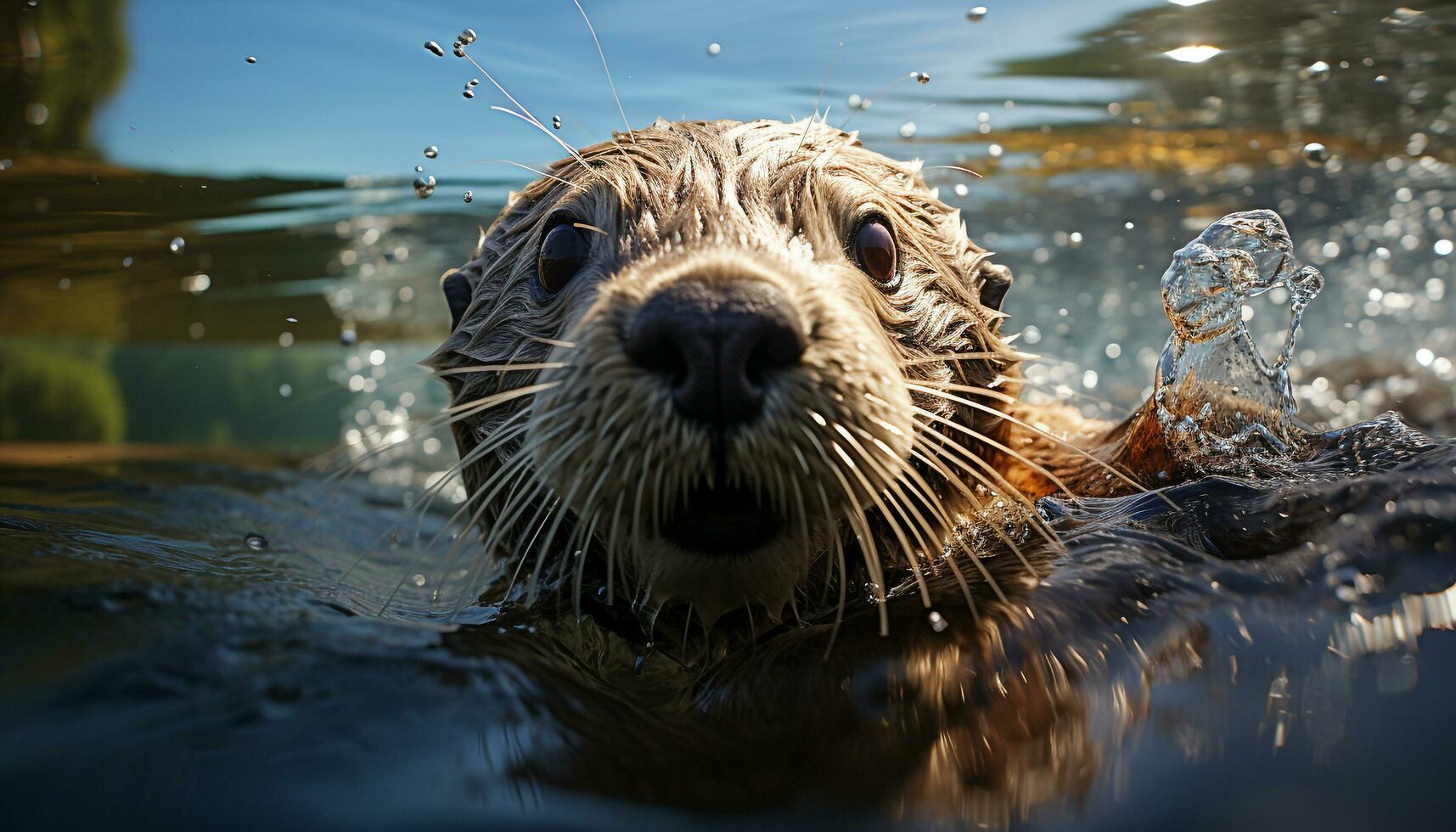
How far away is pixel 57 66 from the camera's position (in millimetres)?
5988

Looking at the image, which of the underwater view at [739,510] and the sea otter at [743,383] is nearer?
the underwater view at [739,510]

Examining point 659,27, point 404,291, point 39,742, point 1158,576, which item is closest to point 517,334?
point 39,742

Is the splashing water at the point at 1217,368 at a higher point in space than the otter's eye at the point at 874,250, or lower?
lower

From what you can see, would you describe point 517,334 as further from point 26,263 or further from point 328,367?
point 328,367

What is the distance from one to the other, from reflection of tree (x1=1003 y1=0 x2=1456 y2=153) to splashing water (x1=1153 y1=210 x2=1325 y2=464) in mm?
3514

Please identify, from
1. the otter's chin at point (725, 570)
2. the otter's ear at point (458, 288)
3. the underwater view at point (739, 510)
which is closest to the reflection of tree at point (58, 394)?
the underwater view at point (739, 510)

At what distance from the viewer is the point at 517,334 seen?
305 cm

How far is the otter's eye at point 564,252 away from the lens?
2916 millimetres

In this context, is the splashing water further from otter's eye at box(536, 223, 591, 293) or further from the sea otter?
otter's eye at box(536, 223, 591, 293)

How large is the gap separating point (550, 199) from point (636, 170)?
0.48 m

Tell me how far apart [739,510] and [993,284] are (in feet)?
5.47

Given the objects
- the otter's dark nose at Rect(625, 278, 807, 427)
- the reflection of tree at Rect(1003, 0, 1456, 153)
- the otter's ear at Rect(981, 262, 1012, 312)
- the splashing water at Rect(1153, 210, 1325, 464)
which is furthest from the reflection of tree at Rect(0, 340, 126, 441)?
the splashing water at Rect(1153, 210, 1325, 464)

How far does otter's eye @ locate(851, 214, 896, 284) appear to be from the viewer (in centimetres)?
283

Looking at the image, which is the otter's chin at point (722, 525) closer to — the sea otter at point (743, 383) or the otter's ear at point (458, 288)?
the sea otter at point (743, 383)
